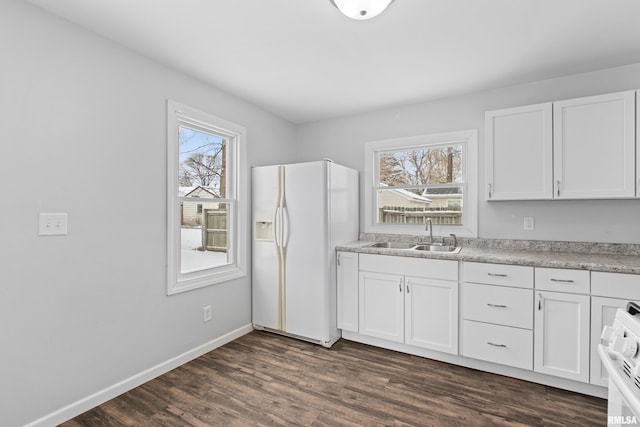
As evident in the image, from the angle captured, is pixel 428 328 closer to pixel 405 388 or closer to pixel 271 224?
pixel 405 388

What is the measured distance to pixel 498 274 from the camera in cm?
234

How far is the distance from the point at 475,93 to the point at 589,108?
0.92 meters

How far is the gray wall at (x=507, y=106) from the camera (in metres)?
2.47

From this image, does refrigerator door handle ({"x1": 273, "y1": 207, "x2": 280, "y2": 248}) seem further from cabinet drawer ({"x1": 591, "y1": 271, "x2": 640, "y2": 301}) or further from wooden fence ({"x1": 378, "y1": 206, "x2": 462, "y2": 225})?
cabinet drawer ({"x1": 591, "y1": 271, "x2": 640, "y2": 301})

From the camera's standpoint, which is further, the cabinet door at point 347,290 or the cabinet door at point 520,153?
the cabinet door at point 347,290

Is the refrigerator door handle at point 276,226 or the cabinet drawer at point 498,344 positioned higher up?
the refrigerator door handle at point 276,226

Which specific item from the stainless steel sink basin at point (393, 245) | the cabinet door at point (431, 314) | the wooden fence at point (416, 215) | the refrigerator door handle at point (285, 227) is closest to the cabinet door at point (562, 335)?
the cabinet door at point (431, 314)

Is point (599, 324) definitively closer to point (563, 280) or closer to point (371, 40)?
point (563, 280)

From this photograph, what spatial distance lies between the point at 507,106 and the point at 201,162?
2.84 m

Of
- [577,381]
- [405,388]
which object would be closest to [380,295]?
[405,388]

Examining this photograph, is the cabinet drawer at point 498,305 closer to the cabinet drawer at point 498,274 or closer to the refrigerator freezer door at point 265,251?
the cabinet drawer at point 498,274

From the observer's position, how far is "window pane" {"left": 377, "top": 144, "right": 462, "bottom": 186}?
10.4 feet

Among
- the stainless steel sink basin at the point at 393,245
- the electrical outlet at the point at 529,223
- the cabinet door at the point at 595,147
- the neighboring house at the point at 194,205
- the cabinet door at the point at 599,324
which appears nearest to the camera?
the cabinet door at the point at 599,324

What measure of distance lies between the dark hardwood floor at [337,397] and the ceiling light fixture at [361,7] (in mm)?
2340
